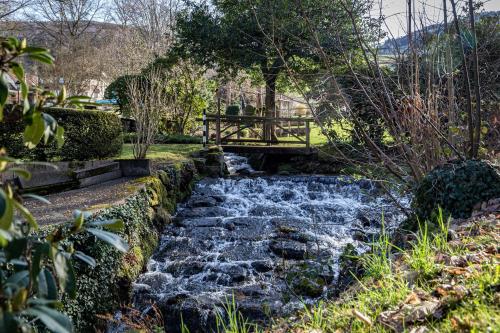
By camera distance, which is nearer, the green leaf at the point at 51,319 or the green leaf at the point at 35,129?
the green leaf at the point at 51,319

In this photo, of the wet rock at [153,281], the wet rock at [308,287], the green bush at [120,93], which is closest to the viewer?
the wet rock at [308,287]

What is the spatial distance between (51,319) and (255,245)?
6202 mm

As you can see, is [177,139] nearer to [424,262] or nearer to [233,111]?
[233,111]

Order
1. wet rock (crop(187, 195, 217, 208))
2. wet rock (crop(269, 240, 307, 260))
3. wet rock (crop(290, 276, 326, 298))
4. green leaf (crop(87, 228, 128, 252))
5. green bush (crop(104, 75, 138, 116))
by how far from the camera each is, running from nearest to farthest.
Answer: green leaf (crop(87, 228, 128, 252)) → wet rock (crop(290, 276, 326, 298)) → wet rock (crop(269, 240, 307, 260)) → wet rock (crop(187, 195, 217, 208)) → green bush (crop(104, 75, 138, 116))

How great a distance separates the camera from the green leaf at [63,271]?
1.09 metres

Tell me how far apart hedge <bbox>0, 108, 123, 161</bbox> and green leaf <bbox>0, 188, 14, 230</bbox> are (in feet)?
22.7

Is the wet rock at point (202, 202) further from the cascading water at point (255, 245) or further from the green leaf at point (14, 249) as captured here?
the green leaf at point (14, 249)

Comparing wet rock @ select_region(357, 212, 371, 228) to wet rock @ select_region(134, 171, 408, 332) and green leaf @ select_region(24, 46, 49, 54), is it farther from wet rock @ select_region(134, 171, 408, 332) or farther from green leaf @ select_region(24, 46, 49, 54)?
green leaf @ select_region(24, 46, 49, 54)

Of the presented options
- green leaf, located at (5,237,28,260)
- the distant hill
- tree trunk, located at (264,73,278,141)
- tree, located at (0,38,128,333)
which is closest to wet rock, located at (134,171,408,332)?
the distant hill

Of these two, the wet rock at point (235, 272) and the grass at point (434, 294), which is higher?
the grass at point (434, 294)

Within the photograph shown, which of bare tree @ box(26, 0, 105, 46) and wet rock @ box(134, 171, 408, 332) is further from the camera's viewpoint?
bare tree @ box(26, 0, 105, 46)

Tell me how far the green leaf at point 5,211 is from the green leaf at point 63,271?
15 centimetres

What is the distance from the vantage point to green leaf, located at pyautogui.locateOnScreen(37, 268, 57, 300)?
43.1 inches

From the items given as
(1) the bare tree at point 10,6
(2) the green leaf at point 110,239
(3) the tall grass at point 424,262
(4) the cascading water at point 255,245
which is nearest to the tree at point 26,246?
(2) the green leaf at point 110,239
